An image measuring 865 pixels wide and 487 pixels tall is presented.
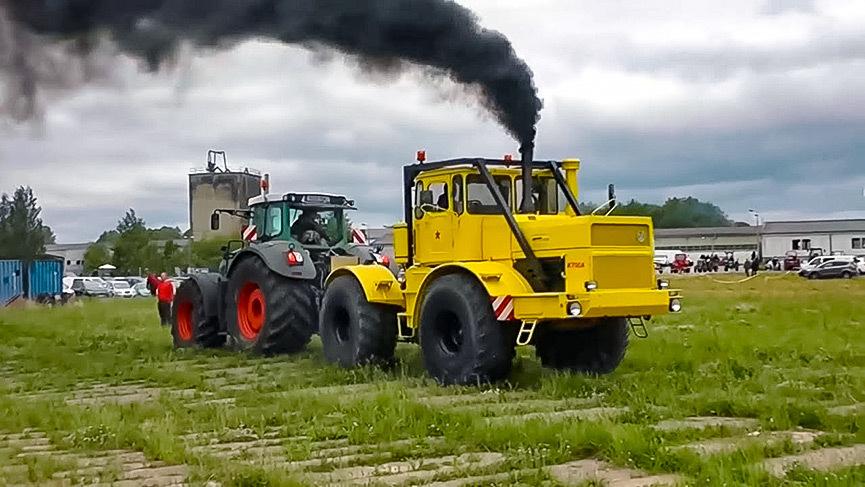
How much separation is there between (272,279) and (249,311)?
4.21ft

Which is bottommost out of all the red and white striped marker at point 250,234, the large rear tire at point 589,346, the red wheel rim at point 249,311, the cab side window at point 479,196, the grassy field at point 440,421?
the grassy field at point 440,421

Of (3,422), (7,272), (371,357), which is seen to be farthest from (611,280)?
(7,272)

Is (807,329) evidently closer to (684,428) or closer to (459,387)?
(459,387)

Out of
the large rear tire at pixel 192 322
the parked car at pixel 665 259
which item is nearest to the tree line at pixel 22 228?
the parked car at pixel 665 259

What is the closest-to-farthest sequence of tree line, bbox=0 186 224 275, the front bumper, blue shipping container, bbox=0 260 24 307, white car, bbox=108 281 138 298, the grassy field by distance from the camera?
the grassy field
the front bumper
blue shipping container, bbox=0 260 24 307
white car, bbox=108 281 138 298
tree line, bbox=0 186 224 275

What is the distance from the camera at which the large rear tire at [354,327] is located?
Answer: 13.1 metres

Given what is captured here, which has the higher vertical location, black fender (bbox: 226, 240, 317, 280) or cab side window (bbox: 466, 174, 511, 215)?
cab side window (bbox: 466, 174, 511, 215)

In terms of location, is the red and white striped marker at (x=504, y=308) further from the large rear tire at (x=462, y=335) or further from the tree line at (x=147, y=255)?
the tree line at (x=147, y=255)

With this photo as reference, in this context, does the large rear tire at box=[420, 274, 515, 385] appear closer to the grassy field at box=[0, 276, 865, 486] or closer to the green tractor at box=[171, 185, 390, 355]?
the grassy field at box=[0, 276, 865, 486]

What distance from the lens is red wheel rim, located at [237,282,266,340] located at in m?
15.8

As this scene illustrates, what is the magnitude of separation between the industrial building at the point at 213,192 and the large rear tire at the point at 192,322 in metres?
41.2

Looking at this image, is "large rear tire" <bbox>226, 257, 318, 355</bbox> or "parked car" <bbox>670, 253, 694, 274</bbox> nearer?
"large rear tire" <bbox>226, 257, 318, 355</bbox>

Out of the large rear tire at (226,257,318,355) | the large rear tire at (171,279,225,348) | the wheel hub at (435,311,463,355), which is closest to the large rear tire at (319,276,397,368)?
the large rear tire at (226,257,318,355)

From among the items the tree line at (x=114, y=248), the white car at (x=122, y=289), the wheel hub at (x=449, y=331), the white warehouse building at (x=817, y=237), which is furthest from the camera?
the white warehouse building at (x=817, y=237)
